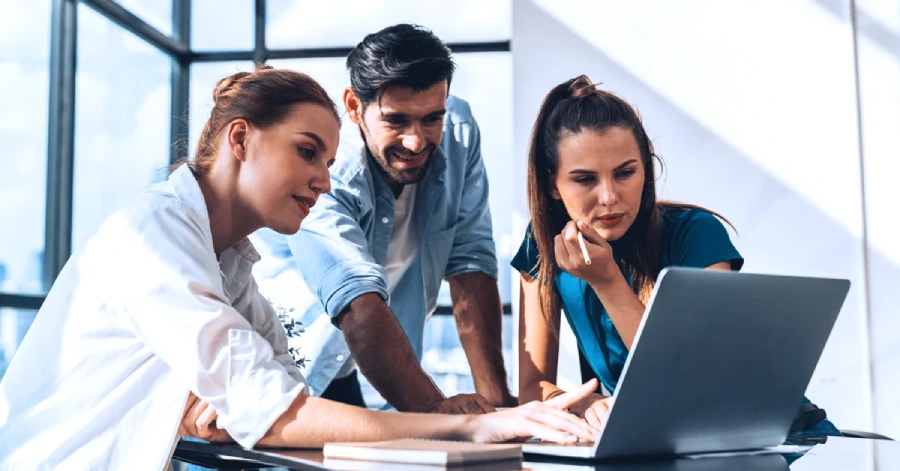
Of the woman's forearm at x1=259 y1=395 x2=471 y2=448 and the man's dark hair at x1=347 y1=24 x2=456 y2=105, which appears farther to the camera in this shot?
the man's dark hair at x1=347 y1=24 x2=456 y2=105

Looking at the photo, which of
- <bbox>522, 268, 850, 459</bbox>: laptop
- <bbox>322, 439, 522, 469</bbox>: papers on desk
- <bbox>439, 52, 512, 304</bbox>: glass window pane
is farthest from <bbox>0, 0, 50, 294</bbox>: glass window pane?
<bbox>522, 268, 850, 459</bbox>: laptop

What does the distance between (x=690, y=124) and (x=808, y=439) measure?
102 inches

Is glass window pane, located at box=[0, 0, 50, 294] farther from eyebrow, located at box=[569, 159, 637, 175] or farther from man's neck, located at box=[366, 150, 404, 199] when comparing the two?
eyebrow, located at box=[569, 159, 637, 175]

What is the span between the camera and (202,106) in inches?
64.1

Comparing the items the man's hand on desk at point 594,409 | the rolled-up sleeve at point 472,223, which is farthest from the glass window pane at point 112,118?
the man's hand on desk at point 594,409

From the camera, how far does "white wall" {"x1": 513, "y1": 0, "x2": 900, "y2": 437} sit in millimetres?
3688

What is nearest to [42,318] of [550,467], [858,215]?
[550,467]

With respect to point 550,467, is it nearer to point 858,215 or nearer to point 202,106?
point 202,106

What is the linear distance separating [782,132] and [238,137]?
2.92 metres

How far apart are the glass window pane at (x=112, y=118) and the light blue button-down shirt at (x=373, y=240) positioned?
207 centimetres

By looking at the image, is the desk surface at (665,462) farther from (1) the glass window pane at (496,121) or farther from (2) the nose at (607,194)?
(1) the glass window pane at (496,121)

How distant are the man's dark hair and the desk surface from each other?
1.02 m

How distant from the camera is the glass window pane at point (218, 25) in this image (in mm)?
5336

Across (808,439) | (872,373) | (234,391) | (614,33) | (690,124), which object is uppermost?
(614,33)
